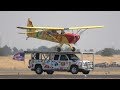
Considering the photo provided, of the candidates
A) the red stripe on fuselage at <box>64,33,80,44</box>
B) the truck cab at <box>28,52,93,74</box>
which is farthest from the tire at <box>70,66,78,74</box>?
the red stripe on fuselage at <box>64,33,80,44</box>

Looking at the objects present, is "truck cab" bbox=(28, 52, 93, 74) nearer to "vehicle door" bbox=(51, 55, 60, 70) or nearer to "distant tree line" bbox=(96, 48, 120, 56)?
"vehicle door" bbox=(51, 55, 60, 70)

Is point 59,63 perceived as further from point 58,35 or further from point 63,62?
point 58,35

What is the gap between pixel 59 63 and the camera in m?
33.3

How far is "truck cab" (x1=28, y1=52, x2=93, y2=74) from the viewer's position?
1296 inches

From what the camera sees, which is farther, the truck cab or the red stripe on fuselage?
the red stripe on fuselage

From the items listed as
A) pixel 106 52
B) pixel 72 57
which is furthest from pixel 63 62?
pixel 106 52

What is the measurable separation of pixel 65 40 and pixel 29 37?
16.5ft

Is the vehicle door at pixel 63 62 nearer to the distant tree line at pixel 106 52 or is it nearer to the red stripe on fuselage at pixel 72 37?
the red stripe on fuselage at pixel 72 37

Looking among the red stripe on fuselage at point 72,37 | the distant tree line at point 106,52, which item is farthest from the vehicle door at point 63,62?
the distant tree line at point 106,52
